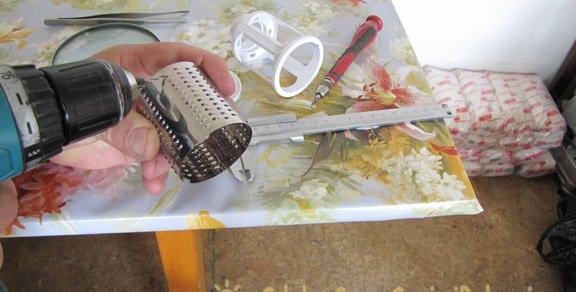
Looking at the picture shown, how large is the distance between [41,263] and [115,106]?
3.11 feet

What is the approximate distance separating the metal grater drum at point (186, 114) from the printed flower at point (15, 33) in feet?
1.09

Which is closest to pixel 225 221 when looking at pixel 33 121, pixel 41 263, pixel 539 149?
pixel 33 121

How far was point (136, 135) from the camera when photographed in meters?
0.49

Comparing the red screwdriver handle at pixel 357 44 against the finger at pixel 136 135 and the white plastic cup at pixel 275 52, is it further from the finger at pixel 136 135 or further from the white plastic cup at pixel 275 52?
the finger at pixel 136 135

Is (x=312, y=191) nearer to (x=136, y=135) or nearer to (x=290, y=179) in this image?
(x=290, y=179)

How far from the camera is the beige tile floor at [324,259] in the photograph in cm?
117

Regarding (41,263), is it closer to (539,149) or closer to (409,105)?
(409,105)

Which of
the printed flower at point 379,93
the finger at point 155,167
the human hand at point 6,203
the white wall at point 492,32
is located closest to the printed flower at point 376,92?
the printed flower at point 379,93

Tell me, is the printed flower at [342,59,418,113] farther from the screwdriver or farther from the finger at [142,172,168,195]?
the finger at [142,172,168,195]

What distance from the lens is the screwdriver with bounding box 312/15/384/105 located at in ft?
2.25

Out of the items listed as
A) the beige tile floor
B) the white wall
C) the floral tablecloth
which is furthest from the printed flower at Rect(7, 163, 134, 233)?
the white wall

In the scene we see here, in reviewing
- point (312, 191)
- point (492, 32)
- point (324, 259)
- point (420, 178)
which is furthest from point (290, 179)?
point (492, 32)

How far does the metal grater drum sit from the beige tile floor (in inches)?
28.1

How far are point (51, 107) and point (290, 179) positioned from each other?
0.94 ft
